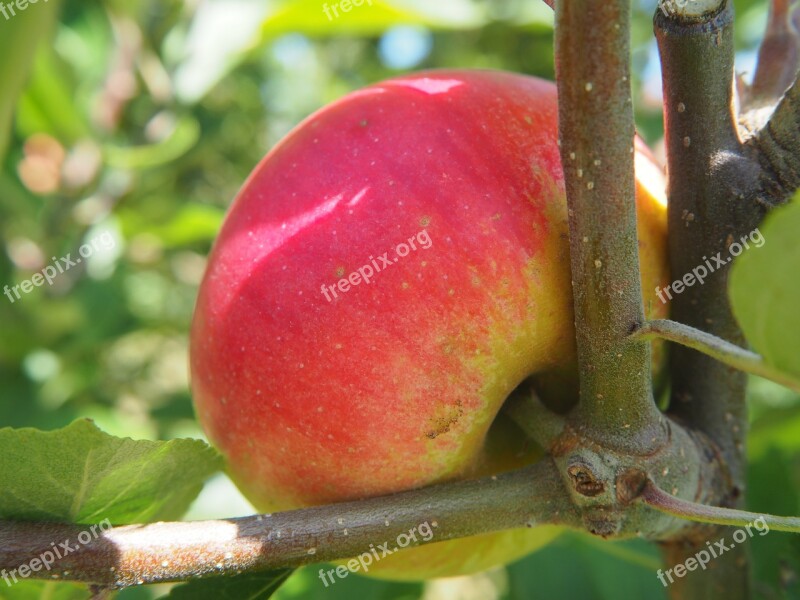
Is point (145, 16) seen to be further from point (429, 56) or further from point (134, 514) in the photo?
point (134, 514)

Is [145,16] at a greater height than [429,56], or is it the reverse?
[145,16]

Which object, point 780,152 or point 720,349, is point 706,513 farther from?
point 780,152

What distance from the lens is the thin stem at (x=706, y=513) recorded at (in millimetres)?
561

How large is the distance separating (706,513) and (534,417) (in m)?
0.17

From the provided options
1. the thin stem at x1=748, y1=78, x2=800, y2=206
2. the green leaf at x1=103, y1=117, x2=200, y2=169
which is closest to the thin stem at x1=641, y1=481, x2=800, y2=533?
the thin stem at x1=748, y1=78, x2=800, y2=206

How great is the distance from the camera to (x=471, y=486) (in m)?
0.66

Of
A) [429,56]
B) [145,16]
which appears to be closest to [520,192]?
[145,16]

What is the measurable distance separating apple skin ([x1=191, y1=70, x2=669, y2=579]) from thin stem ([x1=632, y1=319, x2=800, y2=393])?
4.1 inches

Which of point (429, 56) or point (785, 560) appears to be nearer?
point (785, 560)

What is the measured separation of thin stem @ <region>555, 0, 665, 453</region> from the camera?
1.65 ft

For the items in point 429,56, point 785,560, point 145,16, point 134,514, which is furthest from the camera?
point 429,56

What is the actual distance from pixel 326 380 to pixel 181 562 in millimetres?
177

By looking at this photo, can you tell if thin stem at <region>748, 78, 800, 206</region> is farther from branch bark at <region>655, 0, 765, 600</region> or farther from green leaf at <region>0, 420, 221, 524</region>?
green leaf at <region>0, 420, 221, 524</region>

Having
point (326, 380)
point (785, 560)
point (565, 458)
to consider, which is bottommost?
point (785, 560)
